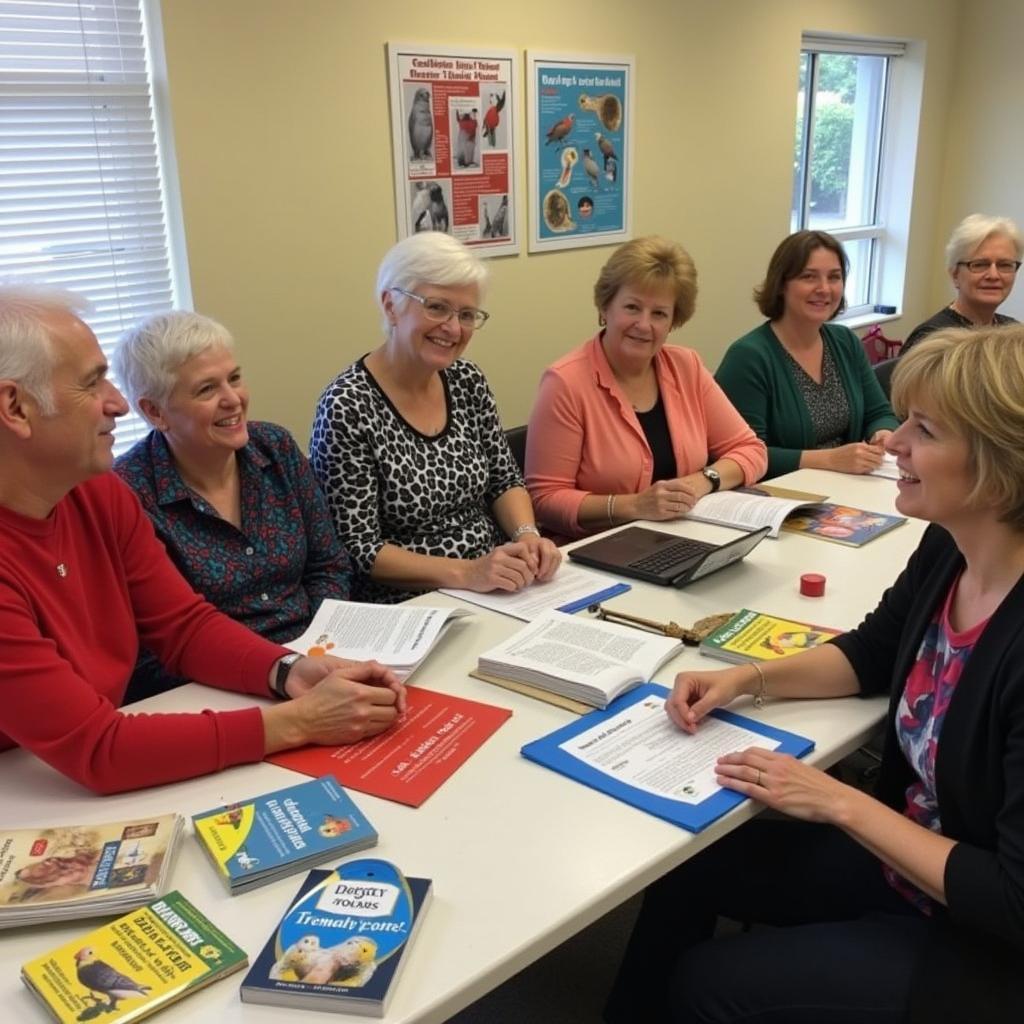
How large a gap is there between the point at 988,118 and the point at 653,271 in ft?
13.5

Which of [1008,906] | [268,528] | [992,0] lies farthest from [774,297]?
[992,0]

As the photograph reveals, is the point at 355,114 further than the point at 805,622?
Yes

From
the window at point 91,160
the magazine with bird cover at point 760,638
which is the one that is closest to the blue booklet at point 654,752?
the magazine with bird cover at point 760,638

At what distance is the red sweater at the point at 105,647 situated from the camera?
1236 mm

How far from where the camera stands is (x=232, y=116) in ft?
8.81

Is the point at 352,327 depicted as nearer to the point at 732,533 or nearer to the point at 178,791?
the point at 732,533

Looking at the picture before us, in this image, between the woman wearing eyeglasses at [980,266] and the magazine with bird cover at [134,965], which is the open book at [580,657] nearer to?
the magazine with bird cover at [134,965]

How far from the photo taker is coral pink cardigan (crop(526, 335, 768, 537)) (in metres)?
2.51

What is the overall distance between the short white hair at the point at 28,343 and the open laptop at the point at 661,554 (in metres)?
1.09

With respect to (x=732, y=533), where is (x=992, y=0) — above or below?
above

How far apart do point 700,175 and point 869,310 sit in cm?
206

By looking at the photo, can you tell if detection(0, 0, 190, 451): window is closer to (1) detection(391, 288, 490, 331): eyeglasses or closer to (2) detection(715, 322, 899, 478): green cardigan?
(1) detection(391, 288, 490, 331): eyeglasses

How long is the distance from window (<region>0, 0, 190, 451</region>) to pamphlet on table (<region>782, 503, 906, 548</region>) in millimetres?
1786

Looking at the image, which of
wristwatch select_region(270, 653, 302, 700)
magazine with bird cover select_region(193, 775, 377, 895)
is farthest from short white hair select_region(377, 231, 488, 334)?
magazine with bird cover select_region(193, 775, 377, 895)
